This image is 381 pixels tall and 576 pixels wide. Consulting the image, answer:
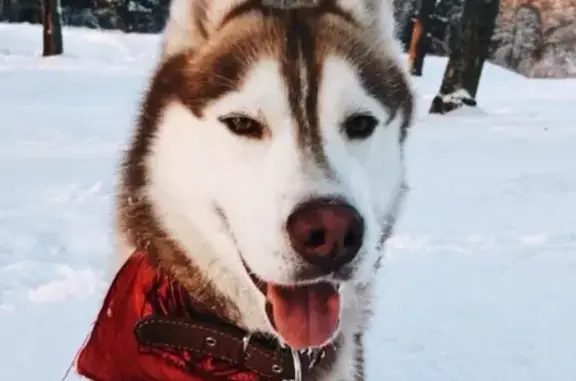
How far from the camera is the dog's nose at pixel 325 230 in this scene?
6.63 feet

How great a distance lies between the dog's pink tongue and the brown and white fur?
3.5 inches

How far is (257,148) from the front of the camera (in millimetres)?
2262

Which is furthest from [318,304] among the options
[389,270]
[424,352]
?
[389,270]

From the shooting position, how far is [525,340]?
170 inches

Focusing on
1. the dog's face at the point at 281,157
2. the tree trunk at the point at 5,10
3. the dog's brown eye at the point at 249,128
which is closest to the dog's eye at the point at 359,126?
the dog's face at the point at 281,157

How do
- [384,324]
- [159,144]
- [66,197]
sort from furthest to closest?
[66,197], [384,324], [159,144]

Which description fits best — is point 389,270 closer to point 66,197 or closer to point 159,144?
point 66,197

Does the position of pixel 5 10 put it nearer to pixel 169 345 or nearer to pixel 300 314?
pixel 169 345

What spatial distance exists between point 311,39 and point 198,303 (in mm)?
754

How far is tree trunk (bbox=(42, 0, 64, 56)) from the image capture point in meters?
17.9

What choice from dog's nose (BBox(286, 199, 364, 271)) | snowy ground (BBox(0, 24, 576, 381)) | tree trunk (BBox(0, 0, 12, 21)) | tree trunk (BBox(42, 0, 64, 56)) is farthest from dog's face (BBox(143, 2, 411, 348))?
tree trunk (BBox(0, 0, 12, 21))

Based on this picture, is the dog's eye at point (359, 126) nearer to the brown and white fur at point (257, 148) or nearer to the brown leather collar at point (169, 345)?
the brown and white fur at point (257, 148)

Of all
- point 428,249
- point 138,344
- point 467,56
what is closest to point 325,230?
point 138,344

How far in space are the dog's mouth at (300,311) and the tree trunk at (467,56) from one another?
1011 centimetres
